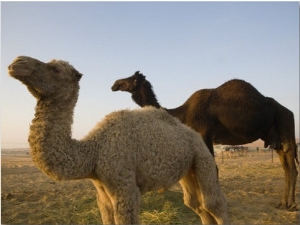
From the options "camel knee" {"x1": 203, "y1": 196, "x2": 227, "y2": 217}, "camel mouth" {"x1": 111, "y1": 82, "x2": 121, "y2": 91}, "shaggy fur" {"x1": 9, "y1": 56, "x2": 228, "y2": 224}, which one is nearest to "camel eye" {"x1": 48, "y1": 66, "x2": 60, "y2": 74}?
"shaggy fur" {"x1": 9, "y1": 56, "x2": 228, "y2": 224}

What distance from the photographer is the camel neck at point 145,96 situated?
8.15m

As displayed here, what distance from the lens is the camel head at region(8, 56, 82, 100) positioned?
2961 mm

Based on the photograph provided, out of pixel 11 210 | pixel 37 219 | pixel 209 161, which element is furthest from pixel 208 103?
pixel 11 210

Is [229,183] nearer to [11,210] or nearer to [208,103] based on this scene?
[208,103]

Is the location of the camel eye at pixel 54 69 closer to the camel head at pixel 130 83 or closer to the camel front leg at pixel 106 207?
the camel front leg at pixel 106 207

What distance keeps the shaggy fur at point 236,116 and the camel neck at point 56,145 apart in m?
4.59

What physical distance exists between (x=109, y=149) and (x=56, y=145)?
0.52 metres

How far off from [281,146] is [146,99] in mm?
3665

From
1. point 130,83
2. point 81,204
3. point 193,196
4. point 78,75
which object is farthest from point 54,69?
point 130,83

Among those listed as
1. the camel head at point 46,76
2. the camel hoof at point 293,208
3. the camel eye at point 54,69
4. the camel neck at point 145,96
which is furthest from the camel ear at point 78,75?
the camel hoof at point 293,208

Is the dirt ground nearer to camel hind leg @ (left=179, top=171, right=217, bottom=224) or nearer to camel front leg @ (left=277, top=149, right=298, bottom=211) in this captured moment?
camel front leg @ (left=277, top=149, right=298, bottom=211)

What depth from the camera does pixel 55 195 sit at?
878 centimetres

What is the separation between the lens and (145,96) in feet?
26.9

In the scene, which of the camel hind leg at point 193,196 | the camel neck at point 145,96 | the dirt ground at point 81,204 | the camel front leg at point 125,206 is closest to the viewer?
the camel front leg at point 125,206
